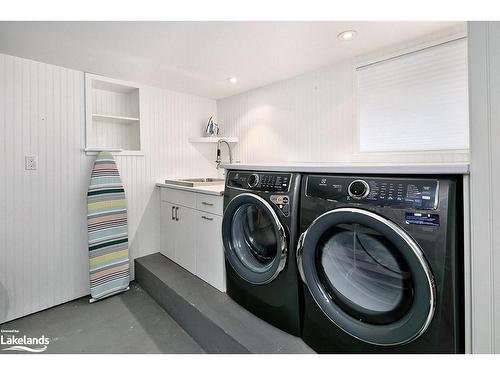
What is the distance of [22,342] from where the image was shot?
1.72m

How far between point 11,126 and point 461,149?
3.19 m

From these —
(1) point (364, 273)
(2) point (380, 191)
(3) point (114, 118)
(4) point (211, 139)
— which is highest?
(3) point (114, 118)

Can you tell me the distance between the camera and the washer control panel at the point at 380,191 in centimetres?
98

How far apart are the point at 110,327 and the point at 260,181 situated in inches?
61.7

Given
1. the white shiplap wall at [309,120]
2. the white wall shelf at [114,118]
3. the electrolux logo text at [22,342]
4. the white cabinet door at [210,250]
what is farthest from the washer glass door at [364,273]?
the white wall shelf at [114,118]

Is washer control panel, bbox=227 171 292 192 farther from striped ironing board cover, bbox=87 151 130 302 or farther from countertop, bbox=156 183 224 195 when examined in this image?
striped ironing board cover, bbox=87 151 130 302

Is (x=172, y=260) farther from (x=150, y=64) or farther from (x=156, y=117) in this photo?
(x=150, y=64)

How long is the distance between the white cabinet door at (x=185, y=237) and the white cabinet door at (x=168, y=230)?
0.22 ft

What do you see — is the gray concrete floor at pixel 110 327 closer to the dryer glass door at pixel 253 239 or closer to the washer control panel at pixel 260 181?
the dryer glass door at pixel 253 239

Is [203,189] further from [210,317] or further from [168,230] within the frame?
[210,317]

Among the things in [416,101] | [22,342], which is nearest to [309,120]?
[416,101]
